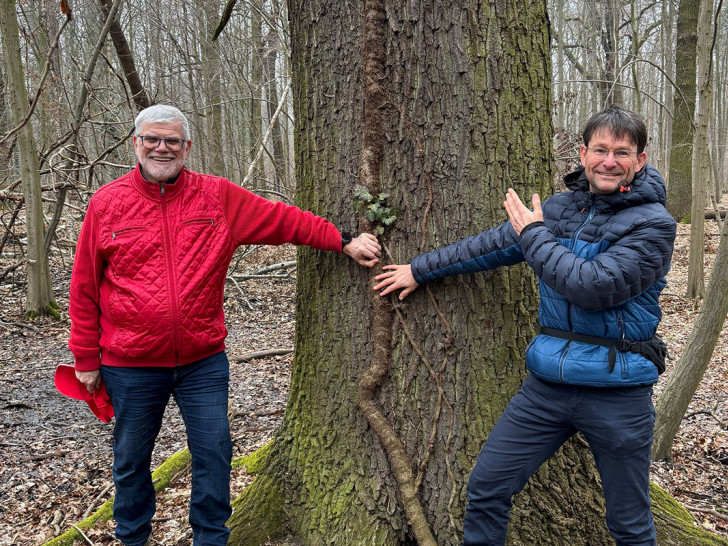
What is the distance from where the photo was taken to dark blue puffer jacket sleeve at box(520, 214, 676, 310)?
1.92m

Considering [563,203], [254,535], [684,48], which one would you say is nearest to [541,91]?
[563,203]

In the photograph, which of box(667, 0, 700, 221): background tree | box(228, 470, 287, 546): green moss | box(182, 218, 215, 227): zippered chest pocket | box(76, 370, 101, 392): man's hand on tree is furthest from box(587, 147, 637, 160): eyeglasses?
box(667, 0, 700, 221): background tree

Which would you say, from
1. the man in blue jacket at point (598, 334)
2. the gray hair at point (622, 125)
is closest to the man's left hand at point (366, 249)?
the man in blue jacket at point (598, 334)

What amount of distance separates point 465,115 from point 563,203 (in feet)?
1.91

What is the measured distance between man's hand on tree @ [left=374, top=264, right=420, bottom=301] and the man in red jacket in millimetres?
92

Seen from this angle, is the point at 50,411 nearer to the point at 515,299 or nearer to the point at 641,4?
the point at 515,299

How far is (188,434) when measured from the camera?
8.32 feet

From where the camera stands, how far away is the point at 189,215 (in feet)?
8.18

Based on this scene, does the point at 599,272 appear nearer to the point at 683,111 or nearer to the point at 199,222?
the point at 199,222

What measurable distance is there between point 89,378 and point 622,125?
2565 mm

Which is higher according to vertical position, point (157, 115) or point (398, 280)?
point (157, 115)

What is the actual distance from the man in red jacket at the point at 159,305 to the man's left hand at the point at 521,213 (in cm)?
65

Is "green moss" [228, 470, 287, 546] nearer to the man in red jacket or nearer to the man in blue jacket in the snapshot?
the man in red jacket

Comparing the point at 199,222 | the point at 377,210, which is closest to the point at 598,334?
the point at 377,210
